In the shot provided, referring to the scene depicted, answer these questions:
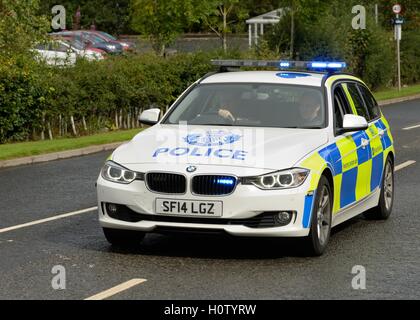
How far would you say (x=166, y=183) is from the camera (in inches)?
388

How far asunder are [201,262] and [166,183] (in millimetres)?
740

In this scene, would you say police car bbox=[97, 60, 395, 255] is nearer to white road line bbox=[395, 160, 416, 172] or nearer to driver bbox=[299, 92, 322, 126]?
driver bbox=[299, 92, 322, 126]

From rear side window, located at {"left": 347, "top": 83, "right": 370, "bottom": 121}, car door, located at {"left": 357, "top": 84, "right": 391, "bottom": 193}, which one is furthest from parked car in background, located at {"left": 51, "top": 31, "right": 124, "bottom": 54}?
rear side window, located at {"left": 347, "top": 83, "right": 370, "bottom": 121}

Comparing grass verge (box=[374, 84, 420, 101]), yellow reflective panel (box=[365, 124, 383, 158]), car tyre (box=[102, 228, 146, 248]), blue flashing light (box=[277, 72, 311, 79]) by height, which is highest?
blue flashing light (box=[277, 72, 311, 79])

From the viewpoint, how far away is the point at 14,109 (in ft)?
74.7

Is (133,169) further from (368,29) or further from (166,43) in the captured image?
(368,29)

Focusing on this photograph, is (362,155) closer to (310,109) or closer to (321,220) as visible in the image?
(310,109)

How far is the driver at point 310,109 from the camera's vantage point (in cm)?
1124

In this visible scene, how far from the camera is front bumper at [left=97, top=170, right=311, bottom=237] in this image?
31.8 ft

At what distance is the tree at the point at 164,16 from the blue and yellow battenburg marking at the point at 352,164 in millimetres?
23638

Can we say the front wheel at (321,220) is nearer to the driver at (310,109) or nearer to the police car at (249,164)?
the police car at (249,164)

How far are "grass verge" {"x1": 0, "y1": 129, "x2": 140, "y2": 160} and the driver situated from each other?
9.34 m

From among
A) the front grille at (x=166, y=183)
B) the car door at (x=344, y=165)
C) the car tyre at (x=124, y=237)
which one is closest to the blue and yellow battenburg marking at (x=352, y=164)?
the car door at (x=344, y=165)
